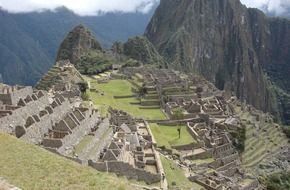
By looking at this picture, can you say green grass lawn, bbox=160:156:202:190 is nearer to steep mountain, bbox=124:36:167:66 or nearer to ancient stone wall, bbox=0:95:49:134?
ancient stone wall, bbox=0:95:49:134

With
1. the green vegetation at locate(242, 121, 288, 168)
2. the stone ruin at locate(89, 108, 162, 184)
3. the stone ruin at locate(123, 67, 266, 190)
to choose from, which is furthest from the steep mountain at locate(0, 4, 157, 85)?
the stone ruin at locate(89, 108, 162, 184)

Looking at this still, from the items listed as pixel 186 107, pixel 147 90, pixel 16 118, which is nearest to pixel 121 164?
pixel 16 118

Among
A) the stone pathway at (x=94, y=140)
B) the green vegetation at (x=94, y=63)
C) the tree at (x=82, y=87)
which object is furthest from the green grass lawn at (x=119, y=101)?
the green vegetation at (x=94, y=63)

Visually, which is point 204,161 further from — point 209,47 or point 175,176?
point 209,47

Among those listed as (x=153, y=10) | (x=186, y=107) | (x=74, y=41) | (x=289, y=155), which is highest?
(x=153, y=10)

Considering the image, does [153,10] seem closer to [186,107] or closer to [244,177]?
[186,107]

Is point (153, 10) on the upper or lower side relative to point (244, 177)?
upper
